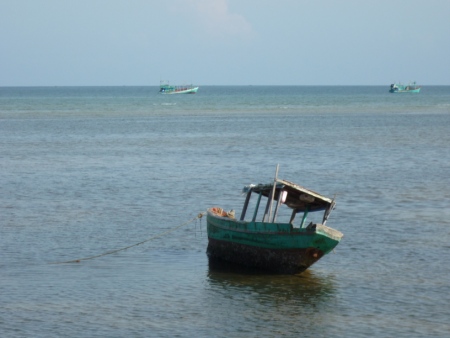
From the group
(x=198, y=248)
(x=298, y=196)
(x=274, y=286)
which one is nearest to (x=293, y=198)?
(x=298, y=196)

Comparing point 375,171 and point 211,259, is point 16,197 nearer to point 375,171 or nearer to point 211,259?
point 211,259

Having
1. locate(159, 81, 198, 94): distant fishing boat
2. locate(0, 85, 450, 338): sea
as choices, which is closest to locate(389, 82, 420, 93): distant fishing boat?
locate(159, 81, 198, 94): distant fishing boat

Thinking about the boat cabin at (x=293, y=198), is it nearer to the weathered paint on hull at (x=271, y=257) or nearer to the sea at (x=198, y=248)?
the weathered paint on hull at (x=271, y=257)

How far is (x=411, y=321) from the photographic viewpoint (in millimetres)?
17328

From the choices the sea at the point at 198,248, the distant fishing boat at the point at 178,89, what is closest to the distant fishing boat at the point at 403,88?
the distant fishing boat at the point at 178,89

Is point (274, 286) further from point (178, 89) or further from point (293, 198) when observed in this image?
point (178, 89)

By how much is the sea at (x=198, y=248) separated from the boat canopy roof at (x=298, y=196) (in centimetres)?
153

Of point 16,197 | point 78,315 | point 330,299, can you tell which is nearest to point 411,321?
point 330,299

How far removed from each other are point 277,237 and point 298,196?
1.78 meters

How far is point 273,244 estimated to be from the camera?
20.9m

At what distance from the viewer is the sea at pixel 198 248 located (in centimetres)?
1758

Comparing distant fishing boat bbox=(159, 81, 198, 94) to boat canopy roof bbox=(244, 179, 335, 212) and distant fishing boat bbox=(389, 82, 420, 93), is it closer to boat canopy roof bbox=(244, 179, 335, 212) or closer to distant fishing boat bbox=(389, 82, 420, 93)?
distant fishing boat bbox=(389, 82, 420, 93)

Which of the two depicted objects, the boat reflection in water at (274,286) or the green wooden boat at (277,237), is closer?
the boat reflection in water at (274,286)

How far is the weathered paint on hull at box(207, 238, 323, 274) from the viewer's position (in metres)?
20.7
